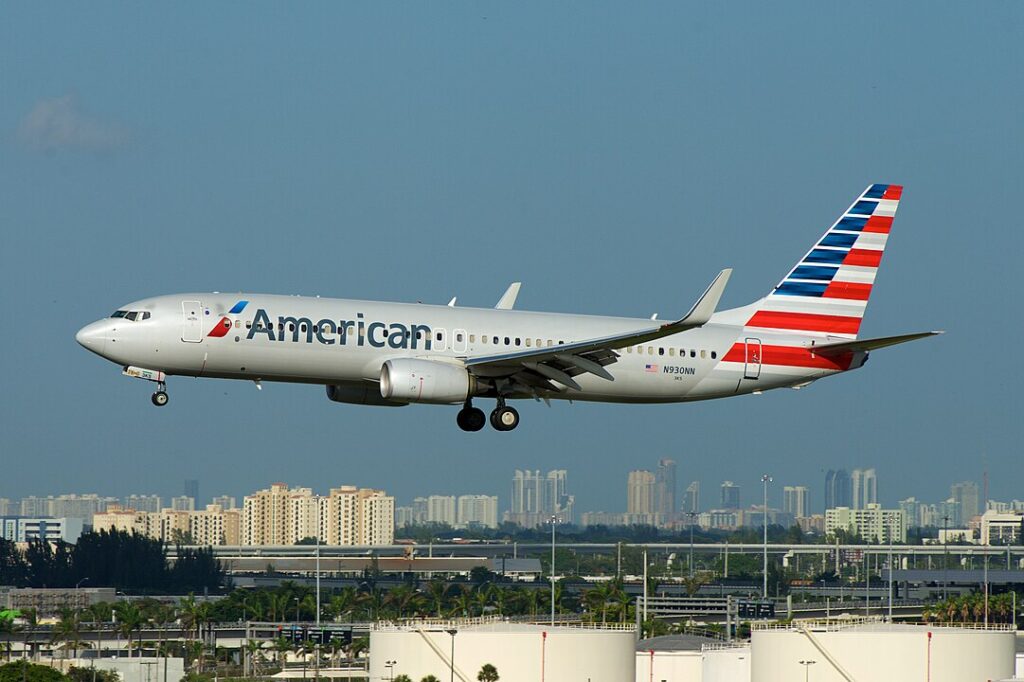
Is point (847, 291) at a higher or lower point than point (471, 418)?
higher

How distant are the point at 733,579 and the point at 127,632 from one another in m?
54.1

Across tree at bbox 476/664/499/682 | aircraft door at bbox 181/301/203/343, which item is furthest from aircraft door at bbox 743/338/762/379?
aircraft door at bbox 181/301/203/343

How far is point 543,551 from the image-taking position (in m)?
157

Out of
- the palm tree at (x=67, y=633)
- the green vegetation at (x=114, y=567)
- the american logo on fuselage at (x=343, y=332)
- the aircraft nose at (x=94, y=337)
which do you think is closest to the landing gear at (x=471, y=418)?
the american logo on fuselage at (x=343, y=332)

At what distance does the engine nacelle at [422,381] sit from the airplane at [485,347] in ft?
0.15

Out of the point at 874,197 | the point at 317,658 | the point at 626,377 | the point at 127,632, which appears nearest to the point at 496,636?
the point at 626,377

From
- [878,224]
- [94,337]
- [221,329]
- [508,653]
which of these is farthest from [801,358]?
[94,337]

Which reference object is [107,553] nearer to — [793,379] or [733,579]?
[733,579]

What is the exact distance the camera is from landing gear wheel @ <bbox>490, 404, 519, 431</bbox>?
181 ft

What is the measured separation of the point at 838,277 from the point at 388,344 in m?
19.5

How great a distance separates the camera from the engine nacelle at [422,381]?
51.3m

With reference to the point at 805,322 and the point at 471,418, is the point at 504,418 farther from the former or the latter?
the point at 805,322

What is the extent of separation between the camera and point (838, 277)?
62.3 metres

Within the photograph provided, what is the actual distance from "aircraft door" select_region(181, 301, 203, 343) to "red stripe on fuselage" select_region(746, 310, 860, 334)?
20.3 m
